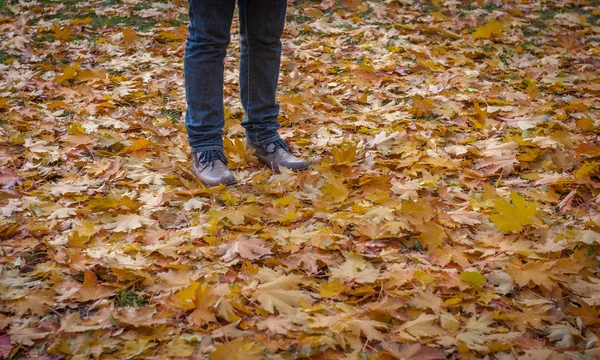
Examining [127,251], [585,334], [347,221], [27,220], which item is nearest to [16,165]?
[27,220]

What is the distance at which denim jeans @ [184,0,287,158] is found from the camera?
2211 mm

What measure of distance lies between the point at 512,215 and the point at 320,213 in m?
0.72

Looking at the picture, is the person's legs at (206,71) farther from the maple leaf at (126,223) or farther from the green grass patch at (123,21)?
the green grass patch at (123,21)

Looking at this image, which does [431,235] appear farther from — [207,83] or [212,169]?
[207,83]

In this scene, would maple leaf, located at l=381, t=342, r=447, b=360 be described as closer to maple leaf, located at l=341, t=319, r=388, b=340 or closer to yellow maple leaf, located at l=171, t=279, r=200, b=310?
maple leaf, located at l=341, t=319, r=388, b=340

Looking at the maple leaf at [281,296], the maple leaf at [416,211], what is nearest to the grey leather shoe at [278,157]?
the maple leaf at [416,211]

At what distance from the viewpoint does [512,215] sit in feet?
6.40

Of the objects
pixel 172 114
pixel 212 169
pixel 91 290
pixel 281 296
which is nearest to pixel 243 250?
pixel 281 296

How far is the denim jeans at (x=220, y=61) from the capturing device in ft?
7.25

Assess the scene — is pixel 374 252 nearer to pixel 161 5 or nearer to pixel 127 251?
pixel 127 251

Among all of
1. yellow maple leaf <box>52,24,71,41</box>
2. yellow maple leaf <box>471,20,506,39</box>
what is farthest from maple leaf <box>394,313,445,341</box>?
yellow maple leaf <box>52,24,71,41</box>

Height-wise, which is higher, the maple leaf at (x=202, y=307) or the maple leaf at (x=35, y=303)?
the maple leaf at (x=202, y=307)

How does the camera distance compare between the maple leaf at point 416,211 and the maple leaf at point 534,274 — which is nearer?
the maple leaf at point 534,274

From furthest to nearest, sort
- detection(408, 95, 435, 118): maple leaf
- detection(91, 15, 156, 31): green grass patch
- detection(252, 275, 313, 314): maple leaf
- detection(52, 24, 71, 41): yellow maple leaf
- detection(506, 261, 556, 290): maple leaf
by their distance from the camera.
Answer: detection(91, 15, 156, 31): green grass patch < detection(52, 24, 71, 41): yellow maple leaf < detection(408, 95, 435, 118): maple leaf < detection(506, 261, 556, 290): maple leaf < detection(252, 275, 313, 314): maple leaf
